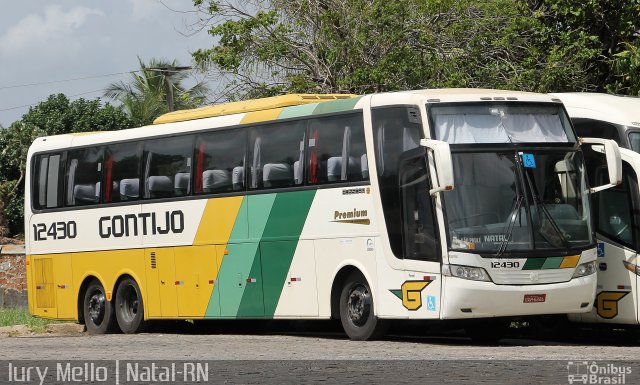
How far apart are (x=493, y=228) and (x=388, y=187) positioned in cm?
161

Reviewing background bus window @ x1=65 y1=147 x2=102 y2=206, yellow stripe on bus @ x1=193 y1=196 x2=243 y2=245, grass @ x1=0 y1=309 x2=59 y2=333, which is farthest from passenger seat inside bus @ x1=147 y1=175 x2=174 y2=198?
grass @ x1=0 y1=309 x2=59 y2=333

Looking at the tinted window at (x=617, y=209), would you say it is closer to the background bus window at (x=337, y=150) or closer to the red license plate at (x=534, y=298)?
the red license plate at (x=534, y=298)

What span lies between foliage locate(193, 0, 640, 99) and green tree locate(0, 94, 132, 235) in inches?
910

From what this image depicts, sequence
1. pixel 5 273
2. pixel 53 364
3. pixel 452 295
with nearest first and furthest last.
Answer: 1. pixel 53 364
2. pixel 452 295
3. pixel 5 273

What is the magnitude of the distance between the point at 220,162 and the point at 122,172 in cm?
279

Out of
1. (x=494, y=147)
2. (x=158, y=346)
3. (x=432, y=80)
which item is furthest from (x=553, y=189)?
(x=432, y=80)

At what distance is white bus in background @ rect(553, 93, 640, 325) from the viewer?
1759 centimetres

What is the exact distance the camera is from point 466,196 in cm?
1688

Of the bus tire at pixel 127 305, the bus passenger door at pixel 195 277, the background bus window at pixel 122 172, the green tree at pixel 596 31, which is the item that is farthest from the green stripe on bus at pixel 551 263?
the green tree at pixel 596 31

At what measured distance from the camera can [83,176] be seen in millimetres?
23859

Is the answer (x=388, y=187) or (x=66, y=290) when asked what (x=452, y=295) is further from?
(x=66, y=290)

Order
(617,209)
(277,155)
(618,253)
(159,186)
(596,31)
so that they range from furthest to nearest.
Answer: (596,31), (159,186), (277,155), (617,209), (618,253)

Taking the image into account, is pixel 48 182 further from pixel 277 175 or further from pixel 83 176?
pixel 277 175

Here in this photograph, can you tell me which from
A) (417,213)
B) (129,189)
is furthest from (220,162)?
(417,213)
